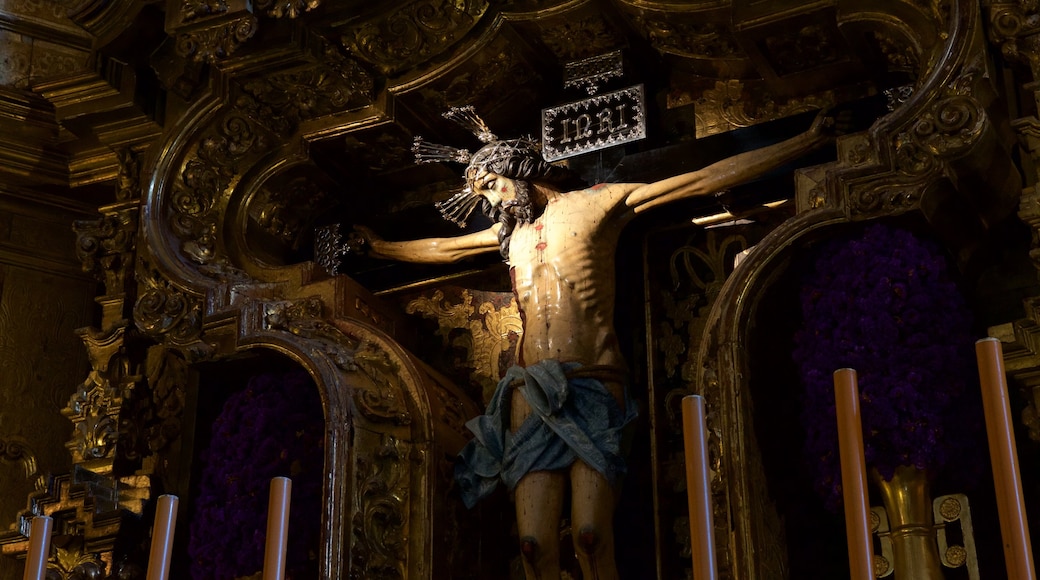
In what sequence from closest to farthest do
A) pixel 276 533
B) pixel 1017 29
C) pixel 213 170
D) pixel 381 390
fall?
pixel 276 533, pixel 1017 29, pixel 381 390, pixel 213 170

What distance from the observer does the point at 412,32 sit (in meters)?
5.60

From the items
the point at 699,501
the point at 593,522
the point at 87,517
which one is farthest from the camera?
the point at 87,517

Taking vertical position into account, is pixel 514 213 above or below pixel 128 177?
below

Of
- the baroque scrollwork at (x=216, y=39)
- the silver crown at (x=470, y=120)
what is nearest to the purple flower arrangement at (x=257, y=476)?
the silver crown at (x=470, y=120)

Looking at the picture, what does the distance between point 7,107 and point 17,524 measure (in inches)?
72.1

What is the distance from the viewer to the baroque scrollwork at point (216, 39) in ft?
18.3

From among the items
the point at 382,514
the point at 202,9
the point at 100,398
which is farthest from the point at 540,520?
the point at 202,9

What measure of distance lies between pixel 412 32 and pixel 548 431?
5.58ft

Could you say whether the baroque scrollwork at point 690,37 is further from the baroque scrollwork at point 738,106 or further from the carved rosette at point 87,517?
the carved rosette at point 87,517

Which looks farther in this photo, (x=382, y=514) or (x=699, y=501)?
(x=382, y=514)

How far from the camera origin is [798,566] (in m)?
4.55

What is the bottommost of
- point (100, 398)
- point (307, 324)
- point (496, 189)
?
point (100, 398)

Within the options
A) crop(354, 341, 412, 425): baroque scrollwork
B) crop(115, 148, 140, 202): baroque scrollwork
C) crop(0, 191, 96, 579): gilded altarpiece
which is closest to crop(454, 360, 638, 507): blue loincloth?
crop(354, 341, 412, 425): baroque scrollwork

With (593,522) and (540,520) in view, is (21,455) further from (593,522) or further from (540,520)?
(593,522)
